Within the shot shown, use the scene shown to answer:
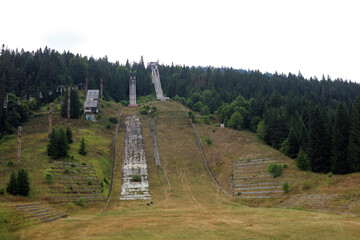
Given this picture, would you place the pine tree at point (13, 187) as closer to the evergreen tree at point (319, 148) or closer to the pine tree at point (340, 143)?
the evergreen tree at point (319, 148)

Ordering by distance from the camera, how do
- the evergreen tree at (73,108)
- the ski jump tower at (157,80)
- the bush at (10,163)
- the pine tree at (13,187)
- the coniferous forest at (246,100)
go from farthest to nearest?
the ski jump tower at (157,80), the evergreen tree at (73,108), the coniferous forest at (246,100), the bush at (10,163), the pine tree at (13,187)

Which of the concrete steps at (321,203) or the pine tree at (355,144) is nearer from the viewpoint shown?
the concrete steps at (321,203)

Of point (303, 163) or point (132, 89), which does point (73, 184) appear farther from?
point (132, 89)

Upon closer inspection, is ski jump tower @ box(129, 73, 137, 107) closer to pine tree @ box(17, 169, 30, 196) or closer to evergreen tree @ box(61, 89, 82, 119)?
evergreen tree @ box(61, 89, 82, 119)

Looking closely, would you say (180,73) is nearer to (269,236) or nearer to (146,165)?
(146,165)

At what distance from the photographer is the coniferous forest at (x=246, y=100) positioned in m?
53.0

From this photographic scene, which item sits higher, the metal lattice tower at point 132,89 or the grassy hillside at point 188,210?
the metal lattice tower at point 132,89

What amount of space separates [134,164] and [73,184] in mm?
21908

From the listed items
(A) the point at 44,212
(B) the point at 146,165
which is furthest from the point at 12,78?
(A) the point at 44,212

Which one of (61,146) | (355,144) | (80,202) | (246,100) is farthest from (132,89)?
(355,144)

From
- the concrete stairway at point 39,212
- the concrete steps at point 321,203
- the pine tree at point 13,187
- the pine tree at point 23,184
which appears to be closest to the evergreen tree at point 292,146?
the concrete steps at point 321,203

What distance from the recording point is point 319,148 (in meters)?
54.6

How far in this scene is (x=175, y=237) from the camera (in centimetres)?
2183

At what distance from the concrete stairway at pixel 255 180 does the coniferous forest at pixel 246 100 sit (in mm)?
5745
